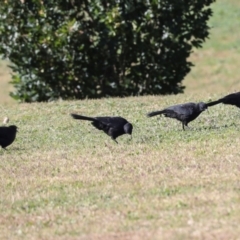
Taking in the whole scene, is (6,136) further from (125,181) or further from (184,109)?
(125,181)

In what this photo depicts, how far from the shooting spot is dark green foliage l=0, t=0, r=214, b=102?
18.5 meters

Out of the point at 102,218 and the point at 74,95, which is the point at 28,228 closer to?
the point at 102,218

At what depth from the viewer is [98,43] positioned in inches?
733

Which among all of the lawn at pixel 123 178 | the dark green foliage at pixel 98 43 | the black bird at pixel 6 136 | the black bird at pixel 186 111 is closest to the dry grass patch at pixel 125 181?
the lawn at pixel 123 178

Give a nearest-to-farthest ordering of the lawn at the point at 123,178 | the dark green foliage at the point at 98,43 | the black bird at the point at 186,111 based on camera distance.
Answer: the lawn at the point at 123,178 < the black bird at the point at 186,111 < the dark green foliage at the point at 98,43

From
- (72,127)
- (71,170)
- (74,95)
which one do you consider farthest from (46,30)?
(71,170)

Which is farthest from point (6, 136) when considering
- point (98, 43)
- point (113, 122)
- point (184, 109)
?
point (98, 43)

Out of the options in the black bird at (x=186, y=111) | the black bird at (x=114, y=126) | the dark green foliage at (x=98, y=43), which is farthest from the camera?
the dark green foliage at (x=98, y=43)

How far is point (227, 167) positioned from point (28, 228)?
8.47 ft

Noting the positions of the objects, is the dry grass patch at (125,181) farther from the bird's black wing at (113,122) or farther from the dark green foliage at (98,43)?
the dark green foliage at (98,43)

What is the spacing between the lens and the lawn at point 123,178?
8.05 metres

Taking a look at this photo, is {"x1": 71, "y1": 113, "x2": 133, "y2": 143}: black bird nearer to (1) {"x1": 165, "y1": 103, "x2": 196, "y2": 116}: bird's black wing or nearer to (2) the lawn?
(2) the lawn

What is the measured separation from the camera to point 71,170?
10430 millimetres

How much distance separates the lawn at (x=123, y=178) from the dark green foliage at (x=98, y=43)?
133 inches
